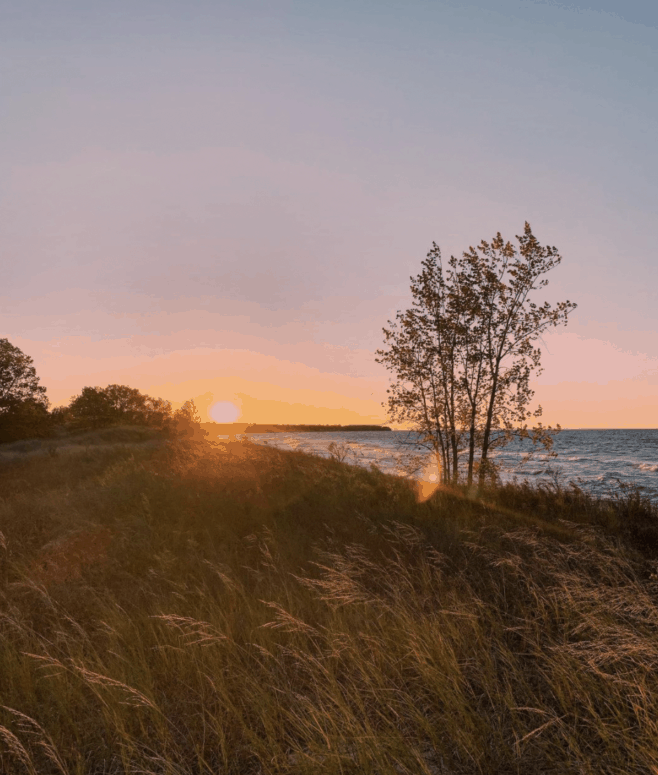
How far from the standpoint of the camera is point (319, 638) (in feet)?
18.4

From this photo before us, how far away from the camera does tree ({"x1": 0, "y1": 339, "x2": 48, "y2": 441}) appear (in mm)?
43594

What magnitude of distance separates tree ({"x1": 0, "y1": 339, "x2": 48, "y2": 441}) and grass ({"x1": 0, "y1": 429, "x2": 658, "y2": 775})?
122 ft

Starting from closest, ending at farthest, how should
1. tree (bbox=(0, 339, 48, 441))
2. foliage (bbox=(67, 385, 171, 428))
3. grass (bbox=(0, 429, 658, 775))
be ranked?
grass (bbox=(0, 429, 658, 775)) → tree (bbox=(0, 339, 48, 441)) → foliage (bbox=(67, 385, 171, 428))

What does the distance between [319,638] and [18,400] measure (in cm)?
4942

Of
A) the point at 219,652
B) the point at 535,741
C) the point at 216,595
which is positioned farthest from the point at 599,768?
the point at 216,595

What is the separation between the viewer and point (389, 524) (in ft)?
34.3

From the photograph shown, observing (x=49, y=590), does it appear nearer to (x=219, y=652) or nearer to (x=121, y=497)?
(x=219, y=652)

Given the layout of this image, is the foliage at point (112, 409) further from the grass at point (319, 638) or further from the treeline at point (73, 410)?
the grass at point (319, 638)

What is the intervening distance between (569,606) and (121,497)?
35.8ft

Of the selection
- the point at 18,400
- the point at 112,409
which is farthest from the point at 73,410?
the point at 18,400

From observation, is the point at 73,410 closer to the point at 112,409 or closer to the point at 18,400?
the point at 112,409

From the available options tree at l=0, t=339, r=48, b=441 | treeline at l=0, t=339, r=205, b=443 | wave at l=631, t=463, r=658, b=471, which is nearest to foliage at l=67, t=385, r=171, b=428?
treeline at l=0, t=339, r=205, b=443

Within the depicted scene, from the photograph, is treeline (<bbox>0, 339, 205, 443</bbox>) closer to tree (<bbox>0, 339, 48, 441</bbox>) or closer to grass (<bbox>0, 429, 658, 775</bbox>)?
tree (<bbox>0, 339, 48, 441</bbox>)

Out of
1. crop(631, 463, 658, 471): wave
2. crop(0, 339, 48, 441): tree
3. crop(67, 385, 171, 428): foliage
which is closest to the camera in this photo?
crop(631, 463, 658, 471): wave
